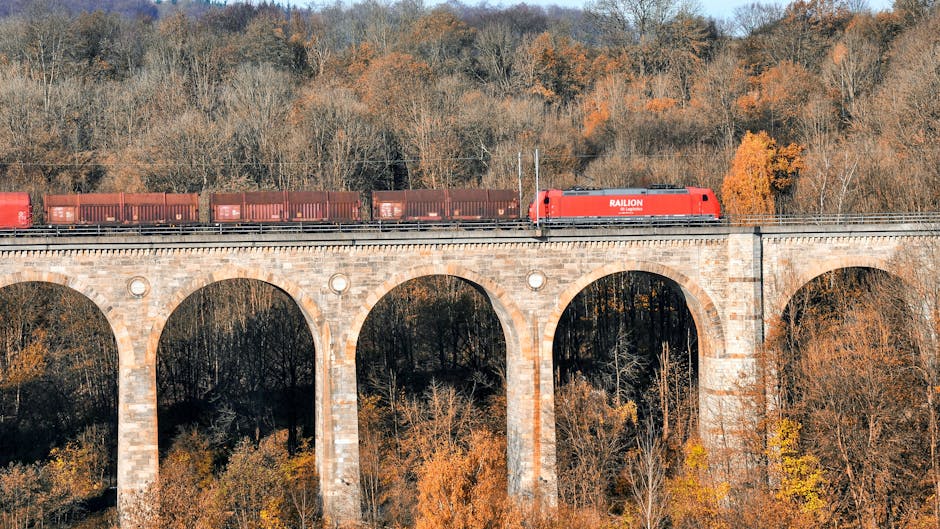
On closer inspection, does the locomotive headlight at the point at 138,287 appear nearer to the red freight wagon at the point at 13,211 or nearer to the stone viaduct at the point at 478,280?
the stone viaduct at the point at 478,280

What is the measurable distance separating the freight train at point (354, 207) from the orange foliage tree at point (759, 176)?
18.6m

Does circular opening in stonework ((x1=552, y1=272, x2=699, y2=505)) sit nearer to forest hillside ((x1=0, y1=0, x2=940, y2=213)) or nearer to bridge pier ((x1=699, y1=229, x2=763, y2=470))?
bridge pier ((x1=699, y1=229, x2=763, y2=470))

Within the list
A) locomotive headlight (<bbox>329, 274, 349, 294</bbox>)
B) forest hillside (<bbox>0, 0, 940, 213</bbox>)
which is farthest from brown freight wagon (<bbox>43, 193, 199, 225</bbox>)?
forest hillside (<bbox>0, 0, 940, 213</bbox>)

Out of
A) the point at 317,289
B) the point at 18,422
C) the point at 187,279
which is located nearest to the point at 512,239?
the point at 317,289

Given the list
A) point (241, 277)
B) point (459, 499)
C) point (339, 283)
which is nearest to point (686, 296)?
point (459, 499)

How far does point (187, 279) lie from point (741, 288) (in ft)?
77.9

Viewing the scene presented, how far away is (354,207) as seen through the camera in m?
46.8

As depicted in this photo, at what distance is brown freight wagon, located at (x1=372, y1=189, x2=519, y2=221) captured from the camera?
46875 millimetres

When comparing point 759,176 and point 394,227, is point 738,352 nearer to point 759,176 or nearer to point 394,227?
point 394,227

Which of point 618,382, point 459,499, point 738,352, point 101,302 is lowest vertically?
point 459,499

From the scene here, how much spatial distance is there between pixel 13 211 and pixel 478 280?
20.0 meters

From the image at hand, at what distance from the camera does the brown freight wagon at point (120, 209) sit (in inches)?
1734

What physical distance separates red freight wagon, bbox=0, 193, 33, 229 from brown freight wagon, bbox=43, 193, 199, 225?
116 cm

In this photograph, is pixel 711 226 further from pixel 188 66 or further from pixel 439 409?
pixel 188 66
